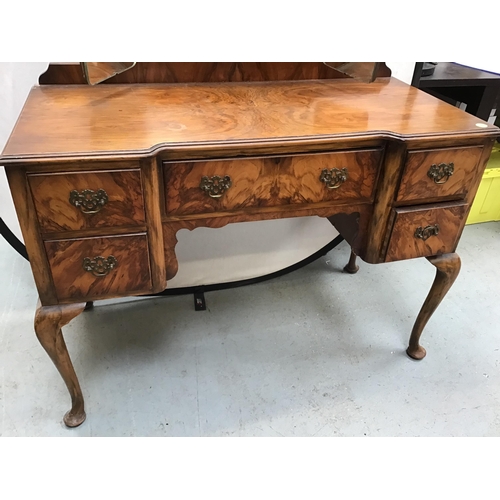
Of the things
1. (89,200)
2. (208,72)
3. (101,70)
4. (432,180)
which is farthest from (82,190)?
(432,180)

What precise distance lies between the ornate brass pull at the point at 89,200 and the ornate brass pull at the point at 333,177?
0.51 metres

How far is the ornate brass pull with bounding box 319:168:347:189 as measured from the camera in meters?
1.07

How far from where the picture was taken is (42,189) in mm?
898

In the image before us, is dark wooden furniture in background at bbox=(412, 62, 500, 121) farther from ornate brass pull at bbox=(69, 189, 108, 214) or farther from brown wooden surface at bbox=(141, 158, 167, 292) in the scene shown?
ornate brass pull at bbox=(69, 189, 108, 214)

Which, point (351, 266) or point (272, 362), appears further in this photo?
point (351, 266)

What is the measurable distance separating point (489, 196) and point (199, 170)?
5.80 ft

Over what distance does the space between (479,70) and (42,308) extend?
188 centimetres

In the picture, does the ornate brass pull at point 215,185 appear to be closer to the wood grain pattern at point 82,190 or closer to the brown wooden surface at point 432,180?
the wood grain pattern at point 82,190

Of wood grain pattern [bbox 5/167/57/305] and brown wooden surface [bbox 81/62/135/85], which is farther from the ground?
brown wooden surface [bbox 81/62/135/85]

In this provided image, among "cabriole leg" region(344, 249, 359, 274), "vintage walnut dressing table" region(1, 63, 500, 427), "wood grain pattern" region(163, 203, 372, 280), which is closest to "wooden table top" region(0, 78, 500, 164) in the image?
"vintage walnut dressing table" region(1, 63, 500, 427)

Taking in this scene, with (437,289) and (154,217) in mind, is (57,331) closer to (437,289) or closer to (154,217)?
(154,217)

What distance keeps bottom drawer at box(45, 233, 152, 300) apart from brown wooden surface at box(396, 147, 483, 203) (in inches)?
26.2

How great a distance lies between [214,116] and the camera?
3.55 ft

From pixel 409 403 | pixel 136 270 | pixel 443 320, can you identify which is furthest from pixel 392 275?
pixel 136 270
